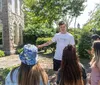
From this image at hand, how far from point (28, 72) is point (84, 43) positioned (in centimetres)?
1229

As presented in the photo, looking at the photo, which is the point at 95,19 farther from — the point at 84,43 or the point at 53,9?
the point at 53,9

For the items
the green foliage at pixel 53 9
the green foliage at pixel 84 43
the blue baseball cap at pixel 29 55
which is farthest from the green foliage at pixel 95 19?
the green foliage at pixel 53 9

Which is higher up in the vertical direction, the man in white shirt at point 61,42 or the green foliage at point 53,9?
the green foliage at point 53,9

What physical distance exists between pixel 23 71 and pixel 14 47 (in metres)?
17.2

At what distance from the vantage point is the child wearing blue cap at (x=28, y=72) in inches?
123

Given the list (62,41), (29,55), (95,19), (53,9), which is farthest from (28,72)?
(53,9)

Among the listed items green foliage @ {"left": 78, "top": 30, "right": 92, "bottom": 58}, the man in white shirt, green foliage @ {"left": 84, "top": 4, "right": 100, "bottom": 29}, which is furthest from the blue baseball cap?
green foliage @ {"left": 78, "top": 30, "right": 92, "bottom": 58}

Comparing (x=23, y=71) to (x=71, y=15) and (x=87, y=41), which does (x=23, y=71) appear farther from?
(x=71, y=15)

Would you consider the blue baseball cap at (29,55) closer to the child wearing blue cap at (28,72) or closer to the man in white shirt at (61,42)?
the child wearing blue cap at (28,72)

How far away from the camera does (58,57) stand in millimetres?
6934

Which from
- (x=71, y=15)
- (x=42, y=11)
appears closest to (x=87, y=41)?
(x=42, y=11)

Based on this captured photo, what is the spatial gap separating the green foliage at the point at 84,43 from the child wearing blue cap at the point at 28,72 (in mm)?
12090

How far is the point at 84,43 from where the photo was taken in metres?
15.2

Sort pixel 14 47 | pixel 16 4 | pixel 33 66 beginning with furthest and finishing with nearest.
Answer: pixel 16 4
pixel 14 47
pixel 33 66
